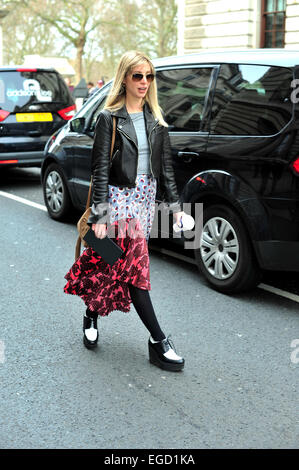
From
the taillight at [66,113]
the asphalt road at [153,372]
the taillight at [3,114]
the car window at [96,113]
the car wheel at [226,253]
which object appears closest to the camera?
the asphalt road at [153,372]

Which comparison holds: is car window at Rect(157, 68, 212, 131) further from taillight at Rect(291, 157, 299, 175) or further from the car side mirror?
taillight at Rect(291, 157, 299, 175)

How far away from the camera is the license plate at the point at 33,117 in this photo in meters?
10.8

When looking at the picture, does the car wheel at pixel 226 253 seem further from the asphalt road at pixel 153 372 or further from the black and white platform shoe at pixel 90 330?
the black and white platform shoe at pixel 90 330

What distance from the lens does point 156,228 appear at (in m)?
6.26

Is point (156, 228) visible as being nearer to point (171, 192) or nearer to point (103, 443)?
point (171, 192)

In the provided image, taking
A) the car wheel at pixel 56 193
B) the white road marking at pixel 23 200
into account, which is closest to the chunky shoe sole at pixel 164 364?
the car wheel at pixel 56 193

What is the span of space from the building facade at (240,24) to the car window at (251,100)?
14737 millimetres

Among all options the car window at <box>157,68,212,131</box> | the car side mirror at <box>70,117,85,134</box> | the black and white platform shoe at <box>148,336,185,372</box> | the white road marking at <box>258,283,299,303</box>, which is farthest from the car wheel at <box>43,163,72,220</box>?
the black and white platform shoe at <box>148,336,185,372</box>

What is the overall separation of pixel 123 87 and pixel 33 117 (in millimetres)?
7217

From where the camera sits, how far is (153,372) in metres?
4.03

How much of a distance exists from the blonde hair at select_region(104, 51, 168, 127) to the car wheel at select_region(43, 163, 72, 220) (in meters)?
4.07

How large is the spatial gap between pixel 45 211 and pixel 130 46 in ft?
118

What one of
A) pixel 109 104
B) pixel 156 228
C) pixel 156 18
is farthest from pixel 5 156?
pixel 156 18

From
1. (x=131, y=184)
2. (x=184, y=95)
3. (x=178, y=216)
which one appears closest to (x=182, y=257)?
(x=184, y=95)
